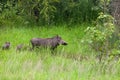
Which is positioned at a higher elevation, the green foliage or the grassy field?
the green foliage

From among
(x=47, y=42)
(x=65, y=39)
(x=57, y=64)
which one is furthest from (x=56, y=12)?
(x=57, y=64)

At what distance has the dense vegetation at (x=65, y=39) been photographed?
278 inches

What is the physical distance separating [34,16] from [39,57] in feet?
12.5

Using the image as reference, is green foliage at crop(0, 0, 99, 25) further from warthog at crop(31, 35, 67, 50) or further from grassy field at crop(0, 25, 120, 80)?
warthog at crop(31, 35, 67, 50)

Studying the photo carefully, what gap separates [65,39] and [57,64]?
2668mm

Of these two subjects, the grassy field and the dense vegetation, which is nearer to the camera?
the grassy field

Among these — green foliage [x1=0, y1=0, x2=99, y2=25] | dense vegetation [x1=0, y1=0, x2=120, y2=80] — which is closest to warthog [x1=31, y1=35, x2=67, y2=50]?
dense vegetation [x1=0, y1=0, x2=120, y2=80]

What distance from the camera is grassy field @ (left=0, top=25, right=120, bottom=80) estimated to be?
6.73 metres

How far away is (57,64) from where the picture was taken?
26.1ft

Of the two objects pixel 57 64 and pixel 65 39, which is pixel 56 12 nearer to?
pixel 65 39

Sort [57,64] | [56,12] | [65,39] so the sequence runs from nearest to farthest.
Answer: [57,64] → [65,39] → [56,12]

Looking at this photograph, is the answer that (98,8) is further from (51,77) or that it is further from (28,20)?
(51,77)

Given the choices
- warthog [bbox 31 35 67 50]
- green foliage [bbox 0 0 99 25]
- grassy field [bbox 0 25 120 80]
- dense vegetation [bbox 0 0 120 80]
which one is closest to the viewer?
grassy field [bbox 0 25 120 80]

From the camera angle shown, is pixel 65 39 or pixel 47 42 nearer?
pixel 47 42
